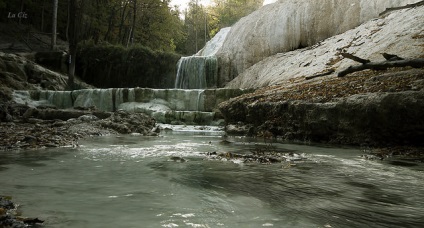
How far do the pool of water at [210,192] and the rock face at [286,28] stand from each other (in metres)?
11.5

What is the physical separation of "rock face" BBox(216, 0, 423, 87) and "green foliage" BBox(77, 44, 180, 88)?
426 cm

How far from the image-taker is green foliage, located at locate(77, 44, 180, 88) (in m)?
21.6

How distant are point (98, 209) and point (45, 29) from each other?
119ft

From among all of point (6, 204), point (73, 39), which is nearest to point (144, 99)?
point (73, 39)

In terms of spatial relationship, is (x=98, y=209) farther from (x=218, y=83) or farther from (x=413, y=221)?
(x=218, y=83)

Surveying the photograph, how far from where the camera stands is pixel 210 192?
2713 mm

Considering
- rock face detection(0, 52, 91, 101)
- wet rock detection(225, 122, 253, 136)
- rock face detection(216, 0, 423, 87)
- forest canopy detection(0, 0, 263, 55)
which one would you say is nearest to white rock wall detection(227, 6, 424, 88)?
rock face detection(216, 0, 423, 87)

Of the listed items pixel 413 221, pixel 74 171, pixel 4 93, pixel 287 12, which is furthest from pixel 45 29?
pixel 413 221

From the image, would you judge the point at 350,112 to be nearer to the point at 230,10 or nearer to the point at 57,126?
the point at 57,126

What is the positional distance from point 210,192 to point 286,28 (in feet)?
57.1

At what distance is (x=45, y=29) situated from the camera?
3238 cm

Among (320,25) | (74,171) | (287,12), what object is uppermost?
(287,12)

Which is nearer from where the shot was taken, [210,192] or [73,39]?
[210,192]

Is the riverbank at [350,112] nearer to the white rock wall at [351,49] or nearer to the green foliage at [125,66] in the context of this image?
the white rock wall at [351,49]
